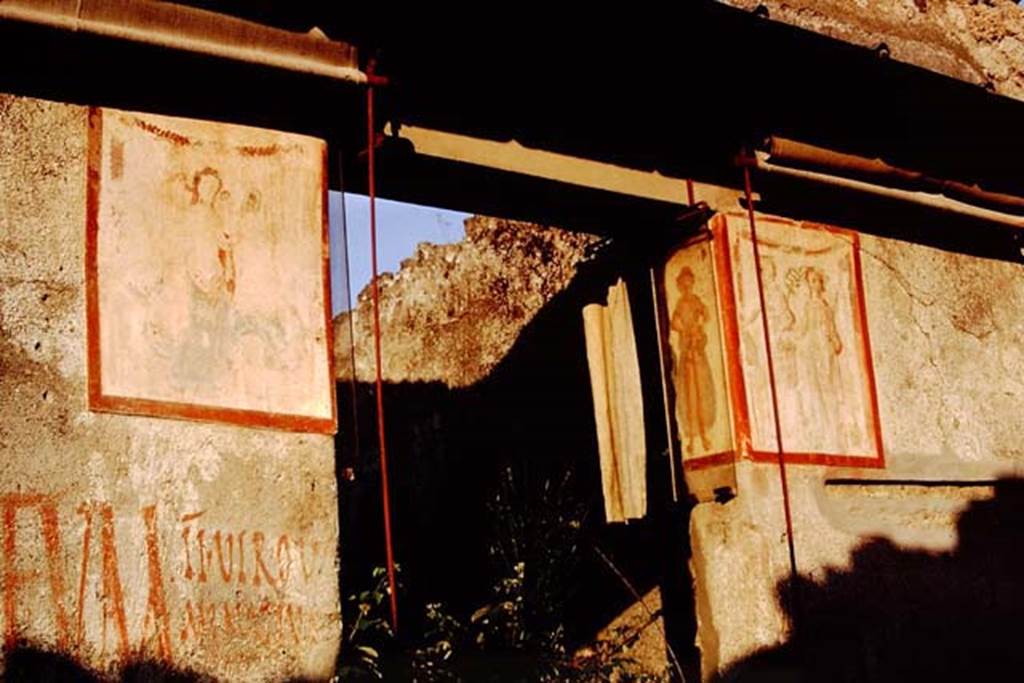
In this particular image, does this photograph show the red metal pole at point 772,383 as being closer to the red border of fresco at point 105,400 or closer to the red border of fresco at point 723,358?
the red border of fresco at point 723,358

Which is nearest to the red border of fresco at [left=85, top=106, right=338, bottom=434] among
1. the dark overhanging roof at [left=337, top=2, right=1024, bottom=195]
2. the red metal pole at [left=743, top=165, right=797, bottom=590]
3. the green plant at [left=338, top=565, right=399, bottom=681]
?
the green plant at [left=338, top=565, right=399, bottom=681]

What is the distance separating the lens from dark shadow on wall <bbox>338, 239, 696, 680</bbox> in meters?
5.98

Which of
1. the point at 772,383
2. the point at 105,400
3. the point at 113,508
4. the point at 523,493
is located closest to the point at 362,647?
the point at 113,508

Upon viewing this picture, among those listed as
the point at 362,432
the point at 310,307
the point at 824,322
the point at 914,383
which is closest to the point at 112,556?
the point at 310,307

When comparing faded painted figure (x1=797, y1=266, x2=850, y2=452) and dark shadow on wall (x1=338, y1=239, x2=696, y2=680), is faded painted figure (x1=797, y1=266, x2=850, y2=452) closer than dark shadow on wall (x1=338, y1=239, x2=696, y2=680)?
Yes

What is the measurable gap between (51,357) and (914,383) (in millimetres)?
3307

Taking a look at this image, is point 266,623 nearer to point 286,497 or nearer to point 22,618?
point 286,497

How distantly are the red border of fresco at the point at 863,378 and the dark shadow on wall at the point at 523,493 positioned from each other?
0.60 m

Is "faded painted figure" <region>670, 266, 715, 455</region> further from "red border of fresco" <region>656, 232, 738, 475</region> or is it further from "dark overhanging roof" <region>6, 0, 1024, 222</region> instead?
"dark overhanging roof" <region>6, 0, 1024, 222</region>

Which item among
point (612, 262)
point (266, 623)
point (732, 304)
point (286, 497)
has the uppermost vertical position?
point (612, 262)

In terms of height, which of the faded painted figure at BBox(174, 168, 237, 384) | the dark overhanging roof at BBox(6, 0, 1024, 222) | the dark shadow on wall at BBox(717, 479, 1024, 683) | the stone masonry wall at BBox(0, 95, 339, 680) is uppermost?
the dark overhanging roof at BBox(6, 0, 1024, 222)

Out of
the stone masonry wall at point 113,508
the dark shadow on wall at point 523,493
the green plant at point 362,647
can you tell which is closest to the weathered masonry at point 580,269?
the stone masonry wall at point 113,508

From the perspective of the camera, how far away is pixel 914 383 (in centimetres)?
508

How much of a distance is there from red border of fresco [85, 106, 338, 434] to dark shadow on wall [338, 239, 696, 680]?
197 centimetres
